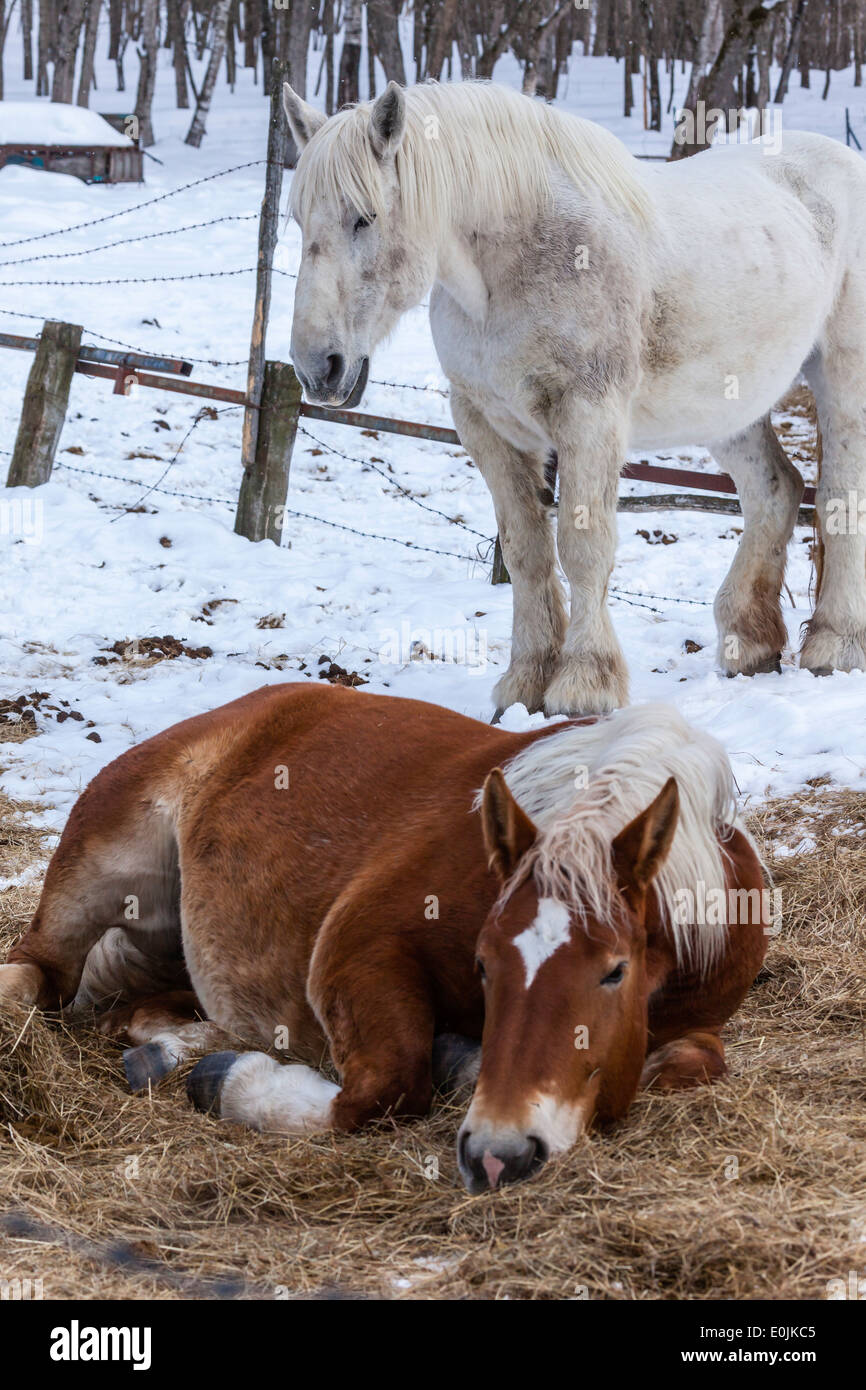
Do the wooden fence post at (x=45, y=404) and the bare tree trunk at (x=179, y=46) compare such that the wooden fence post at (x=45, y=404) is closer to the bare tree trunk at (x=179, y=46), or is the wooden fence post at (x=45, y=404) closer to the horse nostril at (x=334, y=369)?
the horse nostril at (x=334, y=369)

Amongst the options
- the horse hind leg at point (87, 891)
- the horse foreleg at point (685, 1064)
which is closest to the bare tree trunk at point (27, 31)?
the horse hind leg at point (87, 891)

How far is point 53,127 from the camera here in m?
21.1

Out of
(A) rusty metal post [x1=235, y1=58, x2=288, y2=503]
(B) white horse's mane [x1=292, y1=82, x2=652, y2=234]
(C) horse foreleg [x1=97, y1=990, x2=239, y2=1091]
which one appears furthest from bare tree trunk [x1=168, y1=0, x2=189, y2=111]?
(C) horse foreleg [x1=97, y1=990, x2=239, y2=1091]

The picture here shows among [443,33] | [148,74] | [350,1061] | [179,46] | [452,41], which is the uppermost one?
[452,41]

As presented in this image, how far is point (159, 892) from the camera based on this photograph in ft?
11.2

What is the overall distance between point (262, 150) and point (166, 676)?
20.8 meters

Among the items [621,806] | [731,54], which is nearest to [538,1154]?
[621,806]

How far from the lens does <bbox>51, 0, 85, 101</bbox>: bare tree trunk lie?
75.9ft

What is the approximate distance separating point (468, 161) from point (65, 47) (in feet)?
71.5

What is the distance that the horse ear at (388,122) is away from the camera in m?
4.52

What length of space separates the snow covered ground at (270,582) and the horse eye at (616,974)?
249 cm

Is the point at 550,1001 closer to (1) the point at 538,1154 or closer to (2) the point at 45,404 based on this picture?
(1) the point at 538,1154

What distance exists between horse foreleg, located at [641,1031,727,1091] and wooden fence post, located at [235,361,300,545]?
19.1 ft
